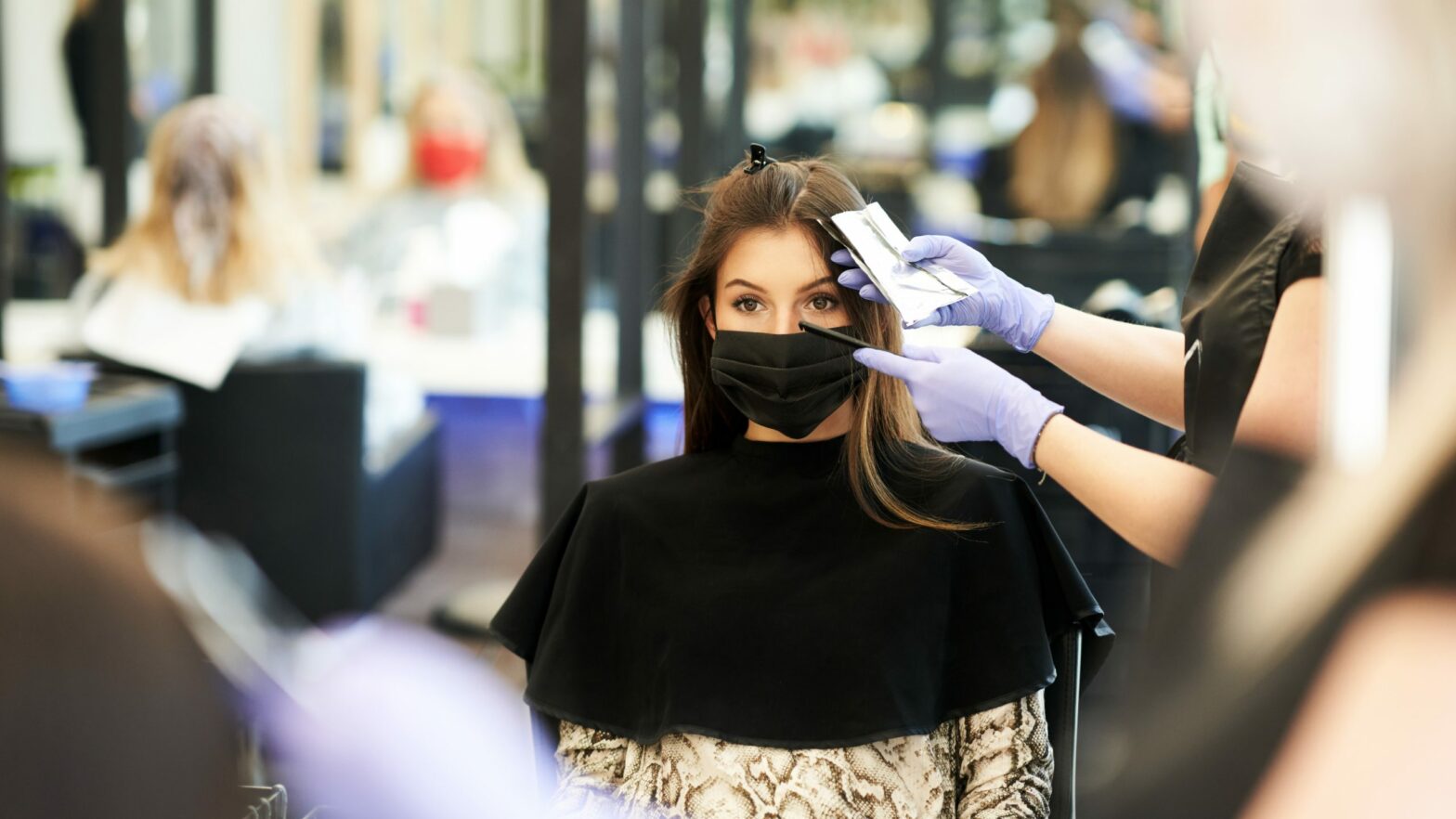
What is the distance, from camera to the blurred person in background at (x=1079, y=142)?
5.19 meters

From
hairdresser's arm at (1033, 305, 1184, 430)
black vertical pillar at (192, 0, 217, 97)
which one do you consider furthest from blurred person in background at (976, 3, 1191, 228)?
hairdresser's arm at (1033, 305, 1184, 430)

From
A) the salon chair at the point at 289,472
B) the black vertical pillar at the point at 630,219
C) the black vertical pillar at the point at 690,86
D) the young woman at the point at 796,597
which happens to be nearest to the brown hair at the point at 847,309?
the young woman at the point at 796,597

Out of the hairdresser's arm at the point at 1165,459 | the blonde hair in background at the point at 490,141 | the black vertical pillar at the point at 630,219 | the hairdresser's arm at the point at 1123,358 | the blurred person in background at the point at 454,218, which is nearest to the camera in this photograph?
the hairdresser's arm at the point at 1165,459

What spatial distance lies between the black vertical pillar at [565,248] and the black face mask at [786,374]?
5.58 ft

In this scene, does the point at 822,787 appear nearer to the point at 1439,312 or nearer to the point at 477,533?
the point at 1439,312

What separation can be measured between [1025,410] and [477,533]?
13.0 feet

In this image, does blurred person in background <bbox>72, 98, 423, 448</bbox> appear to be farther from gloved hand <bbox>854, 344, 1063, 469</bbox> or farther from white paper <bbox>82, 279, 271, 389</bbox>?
gloved hand <bbox>854, 344, 1063, 469</bbox>

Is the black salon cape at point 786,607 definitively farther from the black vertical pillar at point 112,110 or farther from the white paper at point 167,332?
the black vertical pillar at point 112,110

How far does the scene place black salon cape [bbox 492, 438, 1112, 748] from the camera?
149cm

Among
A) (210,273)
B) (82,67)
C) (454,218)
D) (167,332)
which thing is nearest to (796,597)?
(167,332)

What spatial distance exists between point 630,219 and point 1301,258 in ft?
11.2

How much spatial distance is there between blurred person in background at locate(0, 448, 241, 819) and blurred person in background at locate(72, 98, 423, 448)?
2938mm

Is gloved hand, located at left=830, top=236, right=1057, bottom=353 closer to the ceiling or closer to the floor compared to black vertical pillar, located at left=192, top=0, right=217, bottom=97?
closer to the floor

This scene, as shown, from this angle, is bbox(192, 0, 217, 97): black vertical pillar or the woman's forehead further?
bbox(192, 0, 217, 97): black vertical pillar
